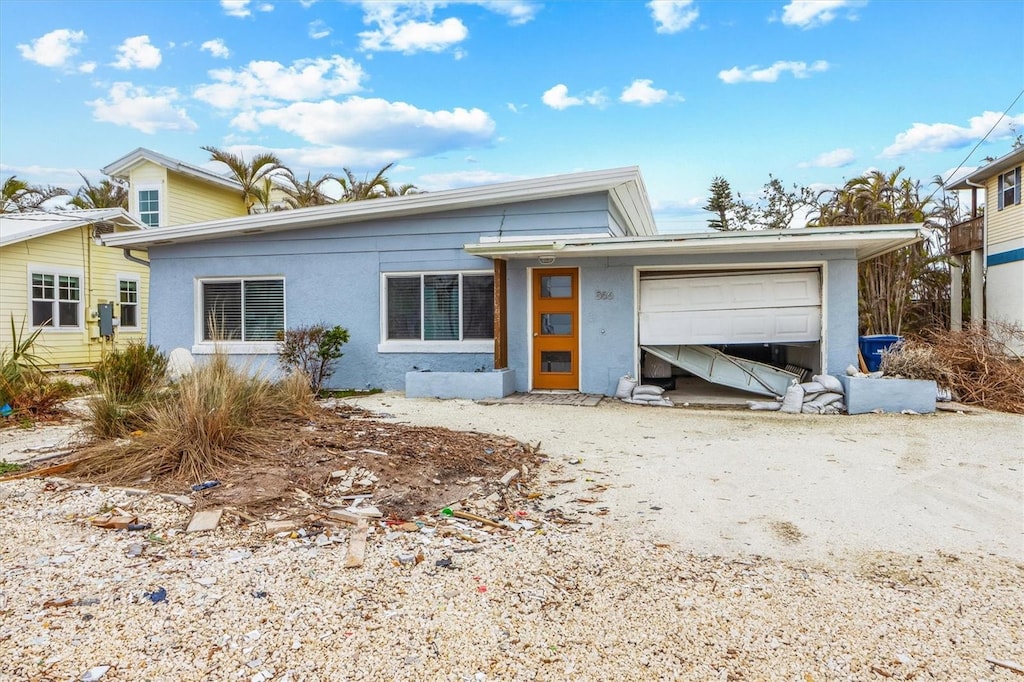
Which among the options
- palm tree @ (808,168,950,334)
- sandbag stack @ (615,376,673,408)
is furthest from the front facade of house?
sandbag stack @ (615,376,673,408)

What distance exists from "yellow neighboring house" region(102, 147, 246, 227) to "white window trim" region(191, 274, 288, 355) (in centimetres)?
695

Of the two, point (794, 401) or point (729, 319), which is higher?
point (729, 319)

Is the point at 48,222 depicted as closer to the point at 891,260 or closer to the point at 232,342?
the point at 232,342

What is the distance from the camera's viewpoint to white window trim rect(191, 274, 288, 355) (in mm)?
11125

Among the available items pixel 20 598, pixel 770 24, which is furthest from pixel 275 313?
pixel 770 24

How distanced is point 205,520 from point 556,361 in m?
6.93

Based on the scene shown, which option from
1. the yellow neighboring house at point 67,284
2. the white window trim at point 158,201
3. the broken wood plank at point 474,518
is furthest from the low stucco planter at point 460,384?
the white window trim at point 158,201

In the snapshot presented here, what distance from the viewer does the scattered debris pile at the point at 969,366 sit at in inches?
336

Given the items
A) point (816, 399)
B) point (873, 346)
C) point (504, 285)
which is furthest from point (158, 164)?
point (873, 346)

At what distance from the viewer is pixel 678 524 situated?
3.96m

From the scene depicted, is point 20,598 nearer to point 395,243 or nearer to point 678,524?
point 678,524

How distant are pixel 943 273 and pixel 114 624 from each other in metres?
18.1

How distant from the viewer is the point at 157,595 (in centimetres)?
292

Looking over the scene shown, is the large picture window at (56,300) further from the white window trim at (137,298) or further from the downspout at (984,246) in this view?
the downspout at (984,246)
